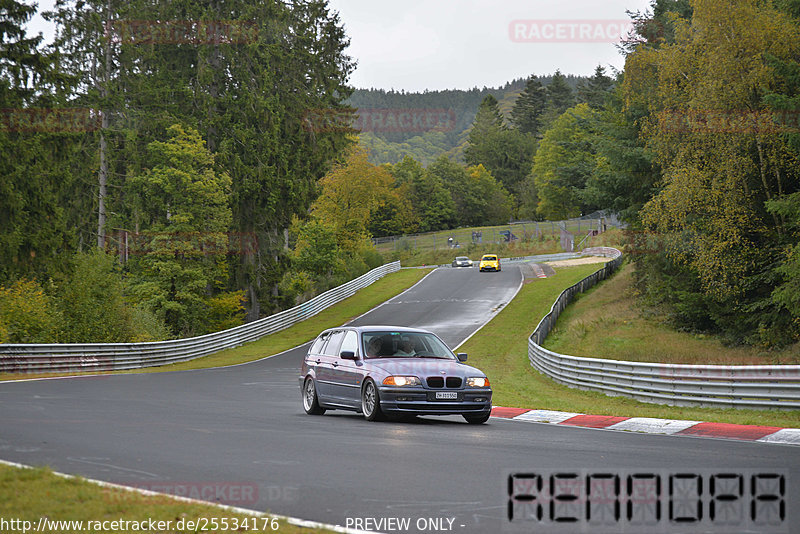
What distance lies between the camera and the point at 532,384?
27.2m

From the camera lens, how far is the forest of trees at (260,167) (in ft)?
101

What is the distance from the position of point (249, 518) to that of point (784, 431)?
9263 mm

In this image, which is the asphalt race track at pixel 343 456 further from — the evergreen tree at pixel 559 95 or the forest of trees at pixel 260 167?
the evergreen tree at pixel 559 95

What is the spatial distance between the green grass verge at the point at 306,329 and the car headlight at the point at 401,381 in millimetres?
17349

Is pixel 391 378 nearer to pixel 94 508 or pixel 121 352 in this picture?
pixel 94 508

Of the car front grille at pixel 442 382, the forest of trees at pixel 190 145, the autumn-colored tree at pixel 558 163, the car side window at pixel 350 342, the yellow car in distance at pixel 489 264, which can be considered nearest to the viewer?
the car front grille at pixel 442 382

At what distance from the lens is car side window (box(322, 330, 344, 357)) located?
1669 centimetres

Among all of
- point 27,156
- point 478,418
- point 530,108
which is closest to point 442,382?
point 478,418

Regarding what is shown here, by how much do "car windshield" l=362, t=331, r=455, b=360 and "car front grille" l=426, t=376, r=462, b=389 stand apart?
105cm

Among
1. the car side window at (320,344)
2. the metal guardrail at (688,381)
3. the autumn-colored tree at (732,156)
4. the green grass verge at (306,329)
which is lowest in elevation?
the green grass verge at (306,329)

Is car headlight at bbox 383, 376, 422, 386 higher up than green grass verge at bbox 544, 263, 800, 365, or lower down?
higher up

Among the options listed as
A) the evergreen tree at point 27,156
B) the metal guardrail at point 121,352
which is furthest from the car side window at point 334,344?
the evergreen tree at point 27,156

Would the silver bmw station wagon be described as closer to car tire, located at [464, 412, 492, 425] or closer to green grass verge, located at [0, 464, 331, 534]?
car tire, located at [464, 412, 492, 425]

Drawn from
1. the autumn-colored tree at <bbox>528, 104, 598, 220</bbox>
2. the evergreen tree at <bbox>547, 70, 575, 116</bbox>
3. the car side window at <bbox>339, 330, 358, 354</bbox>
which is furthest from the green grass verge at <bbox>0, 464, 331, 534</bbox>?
the evergreen tree at <bbox>547, 70, 575, 116</bbox>
